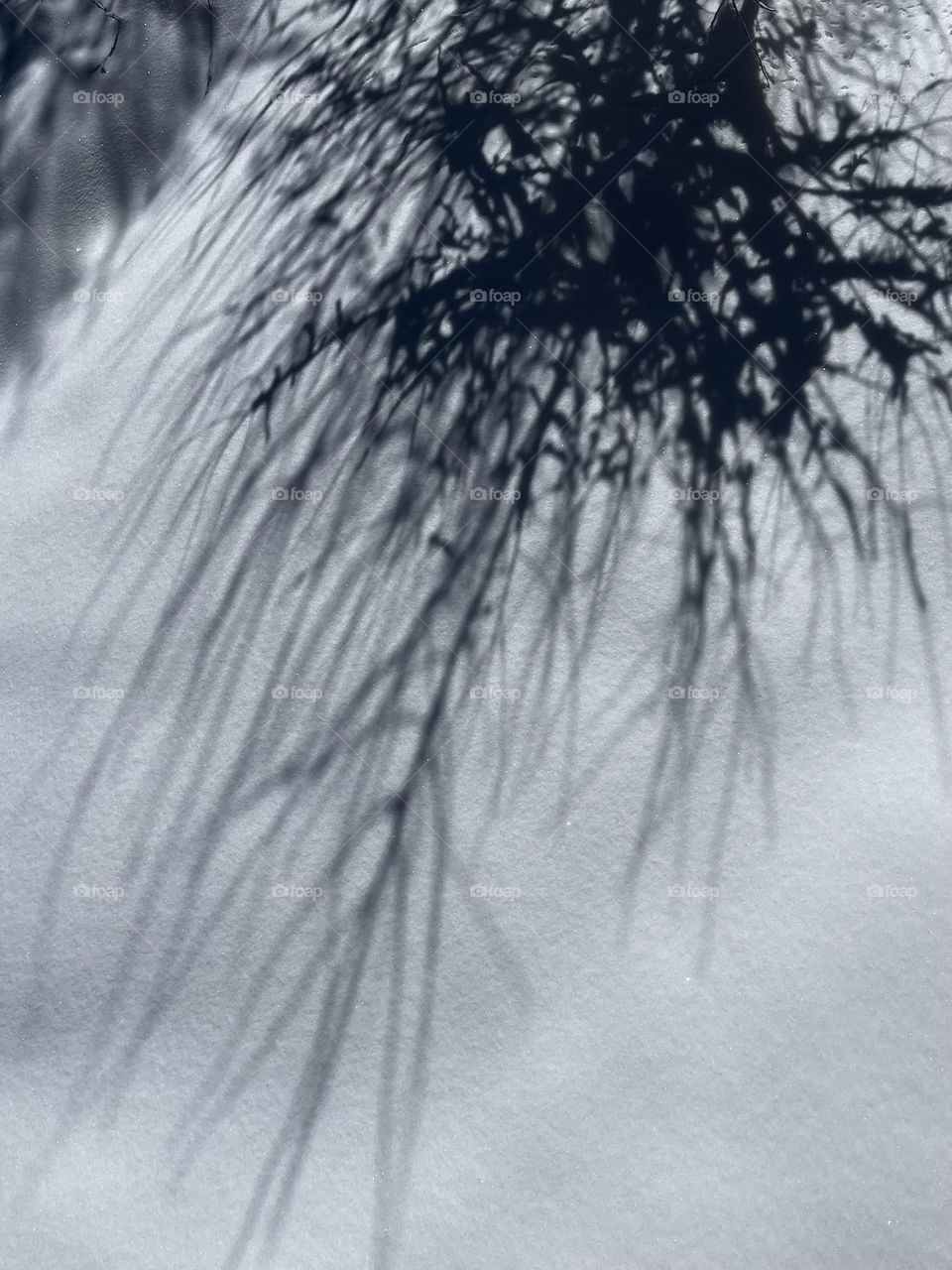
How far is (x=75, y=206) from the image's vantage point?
670 cm

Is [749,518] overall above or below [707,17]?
below

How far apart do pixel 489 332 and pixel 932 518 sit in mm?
2872

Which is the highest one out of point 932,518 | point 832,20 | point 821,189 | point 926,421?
point 832,20

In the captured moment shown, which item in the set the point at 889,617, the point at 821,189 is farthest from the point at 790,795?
the point at 821,189

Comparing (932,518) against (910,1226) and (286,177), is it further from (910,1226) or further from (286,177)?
(286,177)

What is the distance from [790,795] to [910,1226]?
2413 mm

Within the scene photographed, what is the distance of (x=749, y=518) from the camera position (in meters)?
6.16

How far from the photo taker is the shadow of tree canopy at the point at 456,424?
19.7ft

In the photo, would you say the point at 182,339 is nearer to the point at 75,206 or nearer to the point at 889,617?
the point at 75,206

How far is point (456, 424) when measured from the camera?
628cm

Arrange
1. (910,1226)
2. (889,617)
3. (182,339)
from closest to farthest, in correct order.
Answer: (910,1226)
(889,617)
(182,339)

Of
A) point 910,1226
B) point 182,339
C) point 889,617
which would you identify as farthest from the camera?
point 182,339

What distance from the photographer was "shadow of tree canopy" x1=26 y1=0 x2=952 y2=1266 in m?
6.00

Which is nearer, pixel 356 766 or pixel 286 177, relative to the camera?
pixel 356 766
